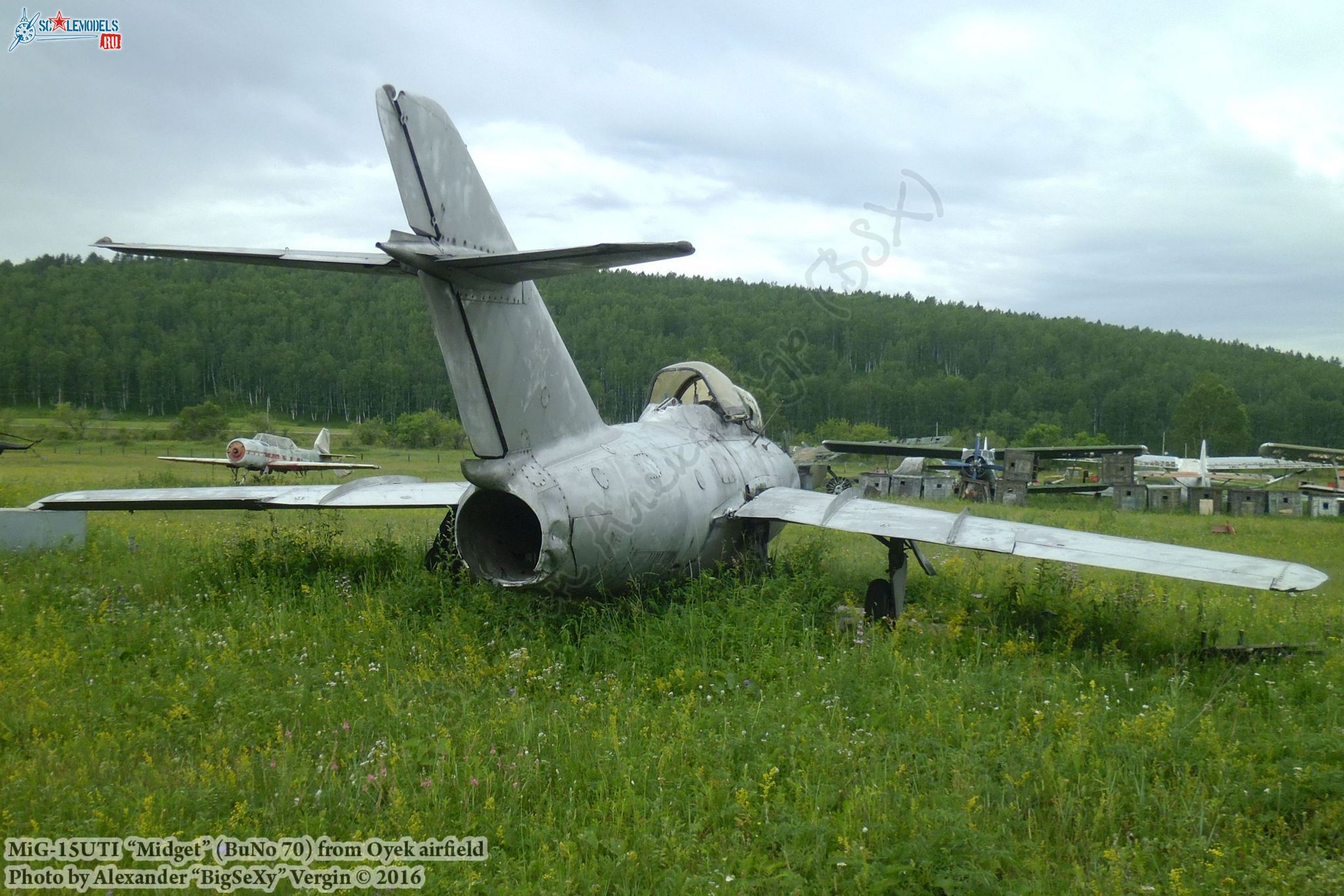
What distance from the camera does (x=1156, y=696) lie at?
518 cm

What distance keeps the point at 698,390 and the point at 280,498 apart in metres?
4.81

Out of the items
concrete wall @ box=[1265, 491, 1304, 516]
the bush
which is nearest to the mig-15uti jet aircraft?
concrete wall @ box=[1265, 491, 1304, 516]

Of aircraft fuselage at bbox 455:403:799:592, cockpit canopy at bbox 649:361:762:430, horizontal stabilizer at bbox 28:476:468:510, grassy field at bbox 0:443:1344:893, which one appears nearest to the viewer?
grassy field at bbox 0:443:1344:893

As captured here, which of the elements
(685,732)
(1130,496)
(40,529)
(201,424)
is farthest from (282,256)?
(201,424)

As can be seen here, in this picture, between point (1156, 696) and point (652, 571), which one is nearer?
point (1156, 696)

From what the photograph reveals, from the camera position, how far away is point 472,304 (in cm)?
571

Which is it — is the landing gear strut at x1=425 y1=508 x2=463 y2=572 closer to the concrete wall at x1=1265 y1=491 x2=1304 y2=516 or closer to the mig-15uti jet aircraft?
the mig-15uti jet aircraft

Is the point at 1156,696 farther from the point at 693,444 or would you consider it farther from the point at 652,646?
the point at 693,444

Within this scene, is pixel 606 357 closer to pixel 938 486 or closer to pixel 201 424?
pixel 938 486

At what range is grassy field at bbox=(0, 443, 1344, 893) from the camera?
135 inches

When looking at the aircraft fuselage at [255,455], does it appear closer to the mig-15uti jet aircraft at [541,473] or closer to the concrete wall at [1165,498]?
the mig-15uti jet aircraft at [541,473]

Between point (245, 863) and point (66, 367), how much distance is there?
47.8m

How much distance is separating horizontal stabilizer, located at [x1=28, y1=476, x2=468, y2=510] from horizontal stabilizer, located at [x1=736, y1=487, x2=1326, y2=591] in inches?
130

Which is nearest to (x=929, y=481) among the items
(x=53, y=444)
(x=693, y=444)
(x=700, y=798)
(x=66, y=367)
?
(x=693, y=444)
